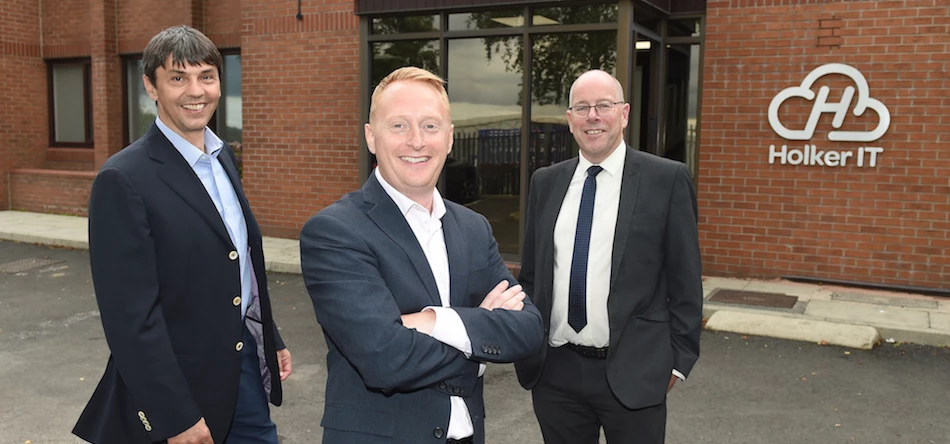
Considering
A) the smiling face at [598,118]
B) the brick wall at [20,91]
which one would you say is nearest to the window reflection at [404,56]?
the smiling face at [598,118]

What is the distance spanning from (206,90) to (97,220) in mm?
587

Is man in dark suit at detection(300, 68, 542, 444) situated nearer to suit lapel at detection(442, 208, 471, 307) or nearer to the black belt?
suit lapel at detection(442, 208, 471, 307)

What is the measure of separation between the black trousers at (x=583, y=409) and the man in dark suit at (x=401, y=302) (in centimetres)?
88

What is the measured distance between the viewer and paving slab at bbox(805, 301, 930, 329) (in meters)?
7.10

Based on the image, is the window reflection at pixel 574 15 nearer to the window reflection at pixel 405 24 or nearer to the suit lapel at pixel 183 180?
the window reflection at pixel 405 24

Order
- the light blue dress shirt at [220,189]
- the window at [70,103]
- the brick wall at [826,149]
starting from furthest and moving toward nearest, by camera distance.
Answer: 1. the window at [70,103]
2. the brick wall at [826,149]
3. the light blue dress shirt at [220,189]

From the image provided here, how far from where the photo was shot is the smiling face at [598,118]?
3.10 meters

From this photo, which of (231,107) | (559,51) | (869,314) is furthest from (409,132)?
(231,107)

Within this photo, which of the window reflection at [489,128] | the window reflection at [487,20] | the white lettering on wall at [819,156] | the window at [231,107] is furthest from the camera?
the window at [231,107]

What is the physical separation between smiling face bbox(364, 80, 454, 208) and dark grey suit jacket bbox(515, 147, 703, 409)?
3.76 ft

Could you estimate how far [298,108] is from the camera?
11.9 metres

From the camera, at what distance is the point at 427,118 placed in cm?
209

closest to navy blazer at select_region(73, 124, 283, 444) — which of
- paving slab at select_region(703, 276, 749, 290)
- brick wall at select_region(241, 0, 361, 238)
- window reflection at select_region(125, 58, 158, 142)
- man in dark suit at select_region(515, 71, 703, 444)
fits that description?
man in dark suit at select_region(515, 71, 703, 444)

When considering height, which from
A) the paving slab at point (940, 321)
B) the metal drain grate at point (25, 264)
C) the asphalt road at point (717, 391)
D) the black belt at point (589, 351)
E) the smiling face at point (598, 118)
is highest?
the smiling face at point (598, 118)
